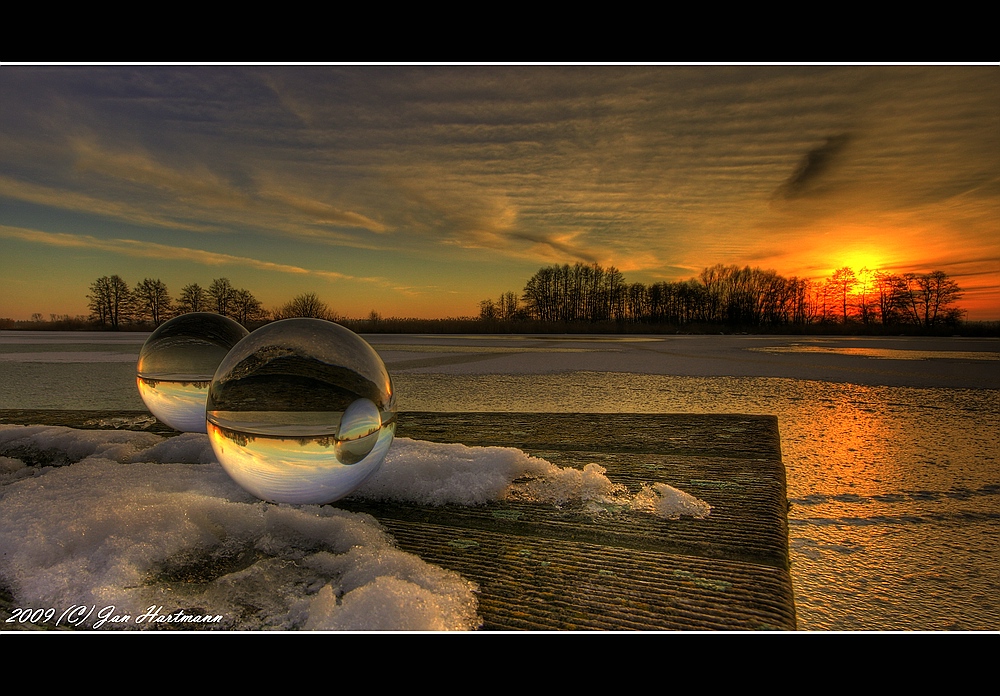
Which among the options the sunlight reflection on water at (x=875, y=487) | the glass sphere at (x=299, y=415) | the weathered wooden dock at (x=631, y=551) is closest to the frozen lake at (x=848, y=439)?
the sunlight reflection on water at (x=875, y=487)

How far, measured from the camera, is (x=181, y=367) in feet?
8.65

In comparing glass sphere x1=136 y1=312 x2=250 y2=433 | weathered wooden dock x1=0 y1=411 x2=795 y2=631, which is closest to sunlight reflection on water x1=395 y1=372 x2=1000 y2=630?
weathered wooden dock x1=0 y1=411 x2=795 y2=631

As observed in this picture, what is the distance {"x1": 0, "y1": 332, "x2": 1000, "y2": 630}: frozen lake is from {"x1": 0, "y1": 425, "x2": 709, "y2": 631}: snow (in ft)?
2.07

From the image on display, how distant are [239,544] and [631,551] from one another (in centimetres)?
102

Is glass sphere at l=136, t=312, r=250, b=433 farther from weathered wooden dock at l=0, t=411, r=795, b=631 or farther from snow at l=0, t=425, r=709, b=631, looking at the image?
weathered wooden dock at l=0, t=411, r=795, b=631

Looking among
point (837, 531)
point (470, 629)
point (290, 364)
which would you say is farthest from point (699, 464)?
point (290, 364)

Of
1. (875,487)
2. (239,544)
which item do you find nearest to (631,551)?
(239,544)

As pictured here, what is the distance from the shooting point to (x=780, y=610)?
3.65ft

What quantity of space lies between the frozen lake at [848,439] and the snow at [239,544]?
2.07 ft

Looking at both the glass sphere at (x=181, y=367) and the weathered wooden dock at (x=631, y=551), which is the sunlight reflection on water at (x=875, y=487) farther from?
the glass sphere at (x=181, y=367)

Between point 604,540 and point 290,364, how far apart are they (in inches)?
42.3

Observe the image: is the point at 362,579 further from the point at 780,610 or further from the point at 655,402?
the point at 655,402

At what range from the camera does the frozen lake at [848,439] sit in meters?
1.69

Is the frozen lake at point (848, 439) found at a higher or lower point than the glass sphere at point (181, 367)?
lower
